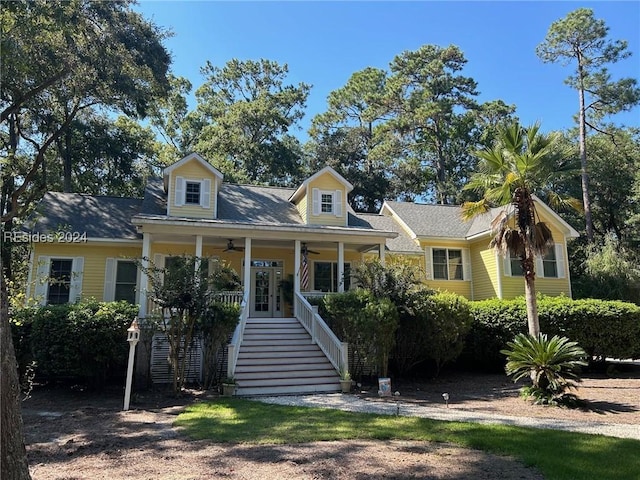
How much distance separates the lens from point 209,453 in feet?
20.7

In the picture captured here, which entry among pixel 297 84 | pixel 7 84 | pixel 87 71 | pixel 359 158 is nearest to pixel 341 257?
pixel 87 71

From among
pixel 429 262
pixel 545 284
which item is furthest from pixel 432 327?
pixel 545 284

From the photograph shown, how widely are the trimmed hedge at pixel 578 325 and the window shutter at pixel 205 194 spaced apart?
10.8 meters

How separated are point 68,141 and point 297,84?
20092 mm

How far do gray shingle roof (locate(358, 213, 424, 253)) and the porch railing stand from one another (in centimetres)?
572

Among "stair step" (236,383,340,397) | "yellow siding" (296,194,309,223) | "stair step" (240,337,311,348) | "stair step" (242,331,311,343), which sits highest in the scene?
"yellow siding" (296,194,309,223)

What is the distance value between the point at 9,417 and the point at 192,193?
46.3ft

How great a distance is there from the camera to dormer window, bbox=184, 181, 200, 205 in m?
17.2

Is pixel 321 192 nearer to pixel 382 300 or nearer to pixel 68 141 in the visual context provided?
pixel 382 300

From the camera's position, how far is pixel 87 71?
17.1 metres

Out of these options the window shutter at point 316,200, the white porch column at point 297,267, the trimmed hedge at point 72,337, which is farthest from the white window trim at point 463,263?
the trimmed hedge at point 72,337

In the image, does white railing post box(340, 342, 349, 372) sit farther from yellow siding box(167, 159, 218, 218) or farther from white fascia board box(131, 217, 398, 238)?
yellow siding box(167, 159, 218, 218)

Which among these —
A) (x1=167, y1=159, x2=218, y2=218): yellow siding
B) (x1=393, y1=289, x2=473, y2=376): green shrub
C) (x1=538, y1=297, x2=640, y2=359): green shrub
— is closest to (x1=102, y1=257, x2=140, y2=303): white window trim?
(x1=167, y1=159, x2=218, y2=218): yellow siding

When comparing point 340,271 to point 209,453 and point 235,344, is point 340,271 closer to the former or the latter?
point 235,344
